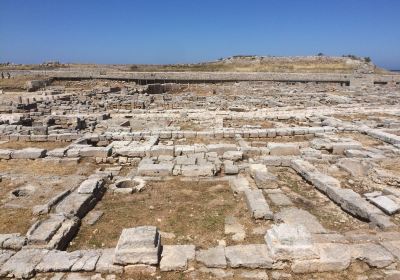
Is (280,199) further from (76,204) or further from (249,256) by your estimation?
(76,204)

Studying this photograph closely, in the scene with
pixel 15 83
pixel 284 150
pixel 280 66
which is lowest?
pixel 284 150

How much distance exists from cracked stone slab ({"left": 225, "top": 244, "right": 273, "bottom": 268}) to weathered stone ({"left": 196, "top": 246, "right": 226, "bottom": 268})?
10 centimetres

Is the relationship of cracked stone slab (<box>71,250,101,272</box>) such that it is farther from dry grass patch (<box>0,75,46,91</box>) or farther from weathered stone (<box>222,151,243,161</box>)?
dry grass patch (<box>0,75,46,91</box>)

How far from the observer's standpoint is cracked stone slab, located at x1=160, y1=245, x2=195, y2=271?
5.47 m

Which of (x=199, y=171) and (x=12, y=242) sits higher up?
(x=199, y=171)

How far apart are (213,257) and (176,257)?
0.60 metres

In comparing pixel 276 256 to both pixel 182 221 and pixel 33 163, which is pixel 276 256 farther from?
pixel 33 163

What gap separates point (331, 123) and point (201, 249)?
12921 millimetres

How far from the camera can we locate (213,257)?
5.66 metres

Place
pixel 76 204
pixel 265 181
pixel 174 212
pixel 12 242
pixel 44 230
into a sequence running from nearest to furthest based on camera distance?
pixel 12 242, pixel 44 230, pixel 76 204, pixel 174 212, pixel 265 181

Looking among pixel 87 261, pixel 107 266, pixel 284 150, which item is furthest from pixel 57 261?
pixel 284 150

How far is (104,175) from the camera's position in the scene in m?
9.99

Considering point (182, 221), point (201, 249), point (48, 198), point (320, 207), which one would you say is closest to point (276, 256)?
point (201, 249)

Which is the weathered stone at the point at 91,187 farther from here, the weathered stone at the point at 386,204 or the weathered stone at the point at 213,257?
the weathered stone at the point at 386,204
